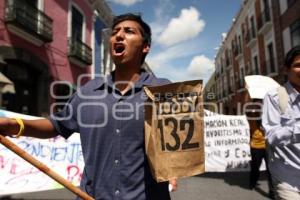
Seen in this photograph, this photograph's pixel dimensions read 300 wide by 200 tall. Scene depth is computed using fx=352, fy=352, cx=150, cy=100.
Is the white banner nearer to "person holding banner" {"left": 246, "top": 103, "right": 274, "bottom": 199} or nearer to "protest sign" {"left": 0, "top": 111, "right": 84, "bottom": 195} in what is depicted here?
"protest sign" {"left": 0, "top": 111, "right": 84, "bottom": 195}

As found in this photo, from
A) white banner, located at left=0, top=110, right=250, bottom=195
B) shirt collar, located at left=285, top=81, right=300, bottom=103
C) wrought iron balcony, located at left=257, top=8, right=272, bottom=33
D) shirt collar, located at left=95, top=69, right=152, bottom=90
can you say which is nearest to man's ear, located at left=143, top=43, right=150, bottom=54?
shirt collar, located at left=95, top=69, right=152, bottom=90

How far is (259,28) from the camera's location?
24.5 meters

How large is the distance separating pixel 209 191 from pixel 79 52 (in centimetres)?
1092

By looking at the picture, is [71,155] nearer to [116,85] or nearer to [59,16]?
[116,85]

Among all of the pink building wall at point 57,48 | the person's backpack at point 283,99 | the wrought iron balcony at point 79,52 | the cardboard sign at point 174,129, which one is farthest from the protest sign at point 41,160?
the wrought iron balcony at point 79,52

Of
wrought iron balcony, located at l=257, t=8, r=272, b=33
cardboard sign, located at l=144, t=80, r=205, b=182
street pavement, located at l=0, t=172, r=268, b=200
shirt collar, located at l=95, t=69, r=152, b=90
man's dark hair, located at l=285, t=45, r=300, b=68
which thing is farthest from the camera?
wrought iron balcony, located at l=257, t=8, r=272, b=33

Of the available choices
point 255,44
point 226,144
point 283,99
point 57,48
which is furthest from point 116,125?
point 255,44

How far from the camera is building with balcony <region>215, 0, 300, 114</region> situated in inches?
754

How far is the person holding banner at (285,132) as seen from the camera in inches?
92.0

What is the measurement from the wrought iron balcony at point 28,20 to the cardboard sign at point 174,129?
33.6 feet

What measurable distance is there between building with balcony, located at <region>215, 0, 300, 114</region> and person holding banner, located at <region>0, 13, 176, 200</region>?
7196 millimetres

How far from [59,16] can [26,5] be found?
3.18 m

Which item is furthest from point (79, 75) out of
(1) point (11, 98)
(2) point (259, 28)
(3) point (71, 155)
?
(2) point (259, 28)

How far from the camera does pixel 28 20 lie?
11672 mm
